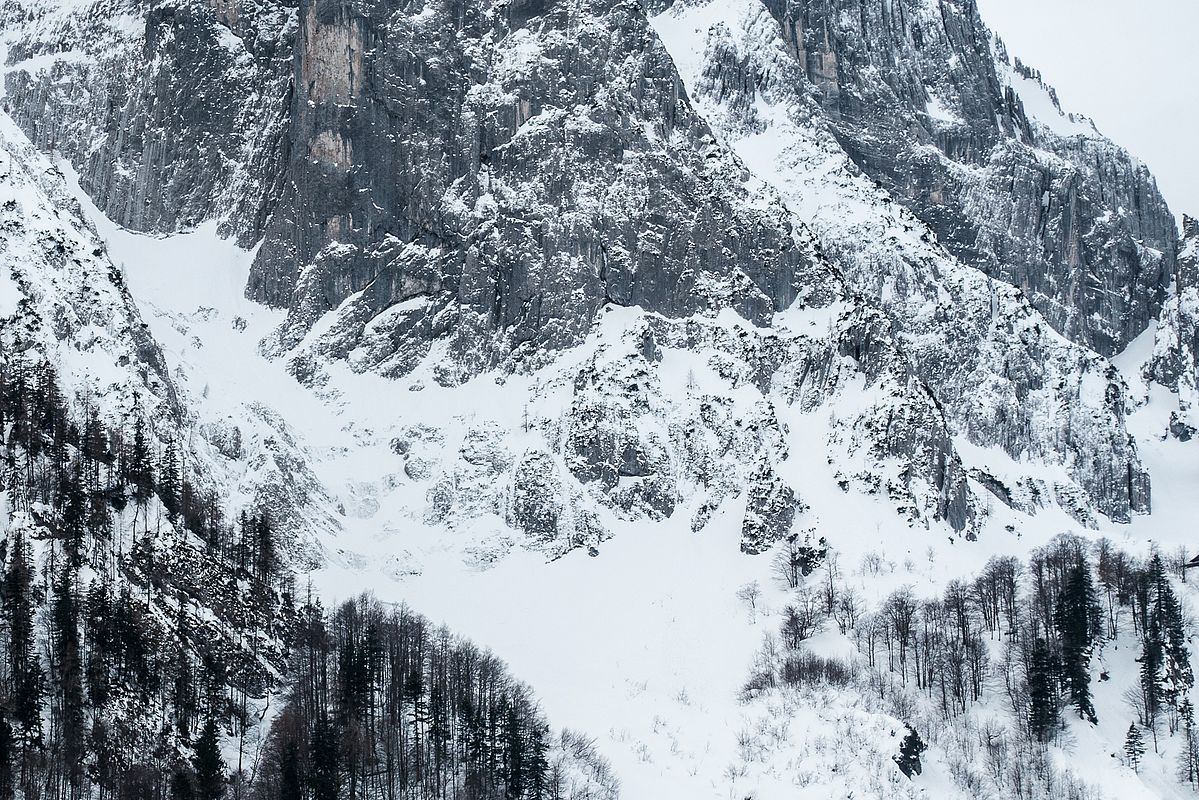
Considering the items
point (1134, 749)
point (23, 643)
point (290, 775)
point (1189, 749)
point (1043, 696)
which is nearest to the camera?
point (290, 775)

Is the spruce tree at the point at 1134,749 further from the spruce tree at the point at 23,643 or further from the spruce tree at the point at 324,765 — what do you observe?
the spruce tree at the point at 23,643

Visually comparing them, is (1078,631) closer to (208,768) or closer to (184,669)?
(208,768)

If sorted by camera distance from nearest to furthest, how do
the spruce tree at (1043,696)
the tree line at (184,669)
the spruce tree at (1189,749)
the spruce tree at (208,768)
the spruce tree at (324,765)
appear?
1. the spruce tree at (208,768)
2. the tree line at (184,669)
3. the spruce tree at (324,765)
4. the spruce tree at (1189,749)
5. the spruce tree at (1043,696)

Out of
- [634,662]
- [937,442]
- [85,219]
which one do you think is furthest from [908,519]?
[85,219]

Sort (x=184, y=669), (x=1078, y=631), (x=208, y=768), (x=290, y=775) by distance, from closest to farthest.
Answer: (x=290, y=775), (x=208, y=768), (x=184, y=669), (x=1078, y=631)

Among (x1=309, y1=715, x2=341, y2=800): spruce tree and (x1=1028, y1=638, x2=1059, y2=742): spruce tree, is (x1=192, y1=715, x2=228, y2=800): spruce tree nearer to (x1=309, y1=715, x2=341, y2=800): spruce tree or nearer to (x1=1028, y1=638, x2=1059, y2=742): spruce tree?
(x1=309, y1=715, x2=341, y2=800): spruce tree

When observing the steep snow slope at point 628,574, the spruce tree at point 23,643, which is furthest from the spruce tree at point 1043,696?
the spruce tree at point 23,643

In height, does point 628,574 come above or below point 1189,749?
above

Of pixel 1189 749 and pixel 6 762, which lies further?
pixel 1189 749

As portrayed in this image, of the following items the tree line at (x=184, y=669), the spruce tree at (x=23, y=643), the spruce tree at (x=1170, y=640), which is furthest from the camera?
the spruce tree at (x=1170, y=640)

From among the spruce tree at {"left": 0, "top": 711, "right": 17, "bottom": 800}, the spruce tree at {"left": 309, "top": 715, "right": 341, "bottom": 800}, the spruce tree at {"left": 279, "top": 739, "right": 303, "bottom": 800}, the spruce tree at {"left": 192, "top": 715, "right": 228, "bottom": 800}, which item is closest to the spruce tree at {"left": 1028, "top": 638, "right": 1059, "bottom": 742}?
the spruce tree at {"left": 309, "top": 715, "right": 341, "bottom": 800}

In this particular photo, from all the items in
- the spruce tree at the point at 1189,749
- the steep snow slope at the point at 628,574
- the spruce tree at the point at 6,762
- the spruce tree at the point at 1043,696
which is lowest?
the spruce tree at the point at 6,762

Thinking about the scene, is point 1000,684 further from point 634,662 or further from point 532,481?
point 532,481

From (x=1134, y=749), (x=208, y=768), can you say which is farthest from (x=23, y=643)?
(x=1134, y=749)
